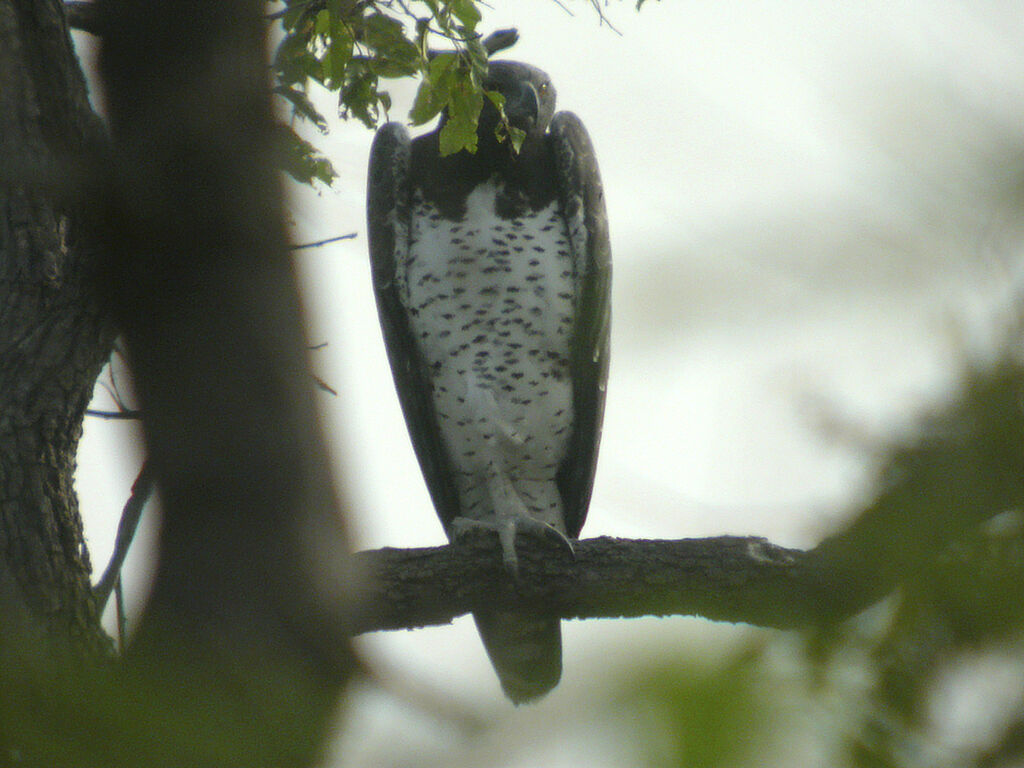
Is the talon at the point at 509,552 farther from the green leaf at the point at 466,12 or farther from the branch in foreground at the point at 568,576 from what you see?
the green leaf at the point at 466,12

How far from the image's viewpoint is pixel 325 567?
3.14 ft

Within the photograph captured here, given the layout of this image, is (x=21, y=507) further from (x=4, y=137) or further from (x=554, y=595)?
(x=554, y=595)

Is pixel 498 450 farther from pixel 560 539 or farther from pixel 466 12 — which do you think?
pixel 466 12

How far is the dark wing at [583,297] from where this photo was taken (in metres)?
4.36

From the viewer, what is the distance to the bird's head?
4566 mm

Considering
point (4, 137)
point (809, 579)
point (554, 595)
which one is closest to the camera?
point (809, 579)

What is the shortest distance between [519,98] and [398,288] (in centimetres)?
112

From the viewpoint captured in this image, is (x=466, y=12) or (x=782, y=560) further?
(x=782, y=560)

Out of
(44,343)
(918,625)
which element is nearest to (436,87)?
(44,343)

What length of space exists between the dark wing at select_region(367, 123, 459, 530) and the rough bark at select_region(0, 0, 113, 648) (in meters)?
1.69

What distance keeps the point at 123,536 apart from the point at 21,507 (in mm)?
344

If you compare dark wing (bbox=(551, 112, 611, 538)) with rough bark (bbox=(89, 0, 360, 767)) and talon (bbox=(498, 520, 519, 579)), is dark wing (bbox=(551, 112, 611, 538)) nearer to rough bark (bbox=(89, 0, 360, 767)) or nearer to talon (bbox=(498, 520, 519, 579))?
talon (bbox=(498, 520, 519, 579))

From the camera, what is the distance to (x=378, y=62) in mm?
2908

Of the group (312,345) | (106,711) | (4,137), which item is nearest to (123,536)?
(4,137)
